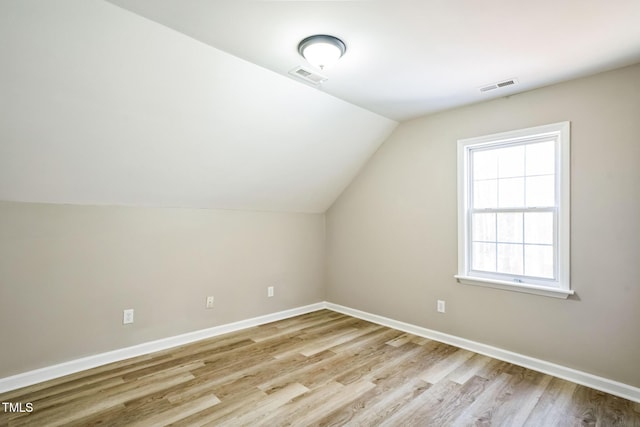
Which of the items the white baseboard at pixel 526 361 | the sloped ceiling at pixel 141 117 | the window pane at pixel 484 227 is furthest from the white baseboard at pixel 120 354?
the window pane at pixel 484 227

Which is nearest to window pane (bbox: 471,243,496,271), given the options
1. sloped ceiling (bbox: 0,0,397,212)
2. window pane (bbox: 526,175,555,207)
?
window pane (bbox: 526,175,555,207)

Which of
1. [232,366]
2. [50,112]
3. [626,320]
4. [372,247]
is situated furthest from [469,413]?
[50,112]

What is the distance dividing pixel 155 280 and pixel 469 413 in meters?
2.84

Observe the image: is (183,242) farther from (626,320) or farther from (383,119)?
(626,320)

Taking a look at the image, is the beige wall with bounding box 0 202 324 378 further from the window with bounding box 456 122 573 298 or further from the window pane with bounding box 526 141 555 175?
the window pane with bounding box 526 141 555 175

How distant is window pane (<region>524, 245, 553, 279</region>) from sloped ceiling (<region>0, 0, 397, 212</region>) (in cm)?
197

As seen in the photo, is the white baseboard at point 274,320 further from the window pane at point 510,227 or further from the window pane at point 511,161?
the window pane at point 511,161

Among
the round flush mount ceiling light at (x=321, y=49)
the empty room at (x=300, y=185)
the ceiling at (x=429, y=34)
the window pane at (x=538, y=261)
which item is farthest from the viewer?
the window pane at (x=538, y=261)

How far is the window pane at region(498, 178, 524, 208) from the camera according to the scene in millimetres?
3088

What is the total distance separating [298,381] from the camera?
2639 mm

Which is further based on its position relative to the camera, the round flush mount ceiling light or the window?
the window

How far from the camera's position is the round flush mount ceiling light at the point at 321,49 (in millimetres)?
2166

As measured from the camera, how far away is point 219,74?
8.11ft

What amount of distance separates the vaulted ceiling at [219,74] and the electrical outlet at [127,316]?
993 millimetres
